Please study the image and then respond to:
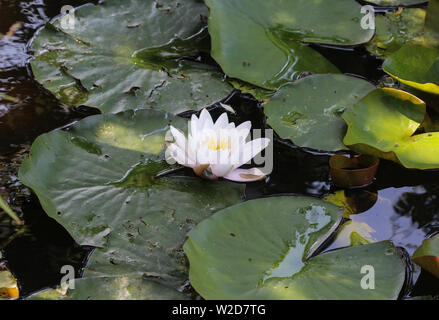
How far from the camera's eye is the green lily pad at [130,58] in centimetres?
209

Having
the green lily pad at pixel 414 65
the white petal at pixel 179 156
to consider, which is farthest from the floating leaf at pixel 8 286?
the green lily pad at pixel 414 65

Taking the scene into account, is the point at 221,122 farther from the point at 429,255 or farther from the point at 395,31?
the point at 395,31

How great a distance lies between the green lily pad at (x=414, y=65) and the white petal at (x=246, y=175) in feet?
2.74

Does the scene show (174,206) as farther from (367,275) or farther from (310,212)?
(367,275)

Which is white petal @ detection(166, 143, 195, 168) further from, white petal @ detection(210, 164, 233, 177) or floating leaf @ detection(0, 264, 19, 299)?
floating leaf @ detection(0, 264, 19, 299)

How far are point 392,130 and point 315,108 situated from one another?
1.10 ft

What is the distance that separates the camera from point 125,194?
1653mm

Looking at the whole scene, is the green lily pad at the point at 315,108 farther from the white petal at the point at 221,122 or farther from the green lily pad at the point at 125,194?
the green lily pad at the point at 125,194

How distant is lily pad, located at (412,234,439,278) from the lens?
144 centimetres

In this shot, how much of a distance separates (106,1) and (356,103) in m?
1.41

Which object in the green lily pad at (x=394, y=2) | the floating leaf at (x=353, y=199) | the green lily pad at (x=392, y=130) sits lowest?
the floating leaf at (x=353, y=199)

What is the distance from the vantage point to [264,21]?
237cm

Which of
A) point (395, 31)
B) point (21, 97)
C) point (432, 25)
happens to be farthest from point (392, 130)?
point (21, 97)

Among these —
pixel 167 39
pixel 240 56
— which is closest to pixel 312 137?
pixel 240 56
